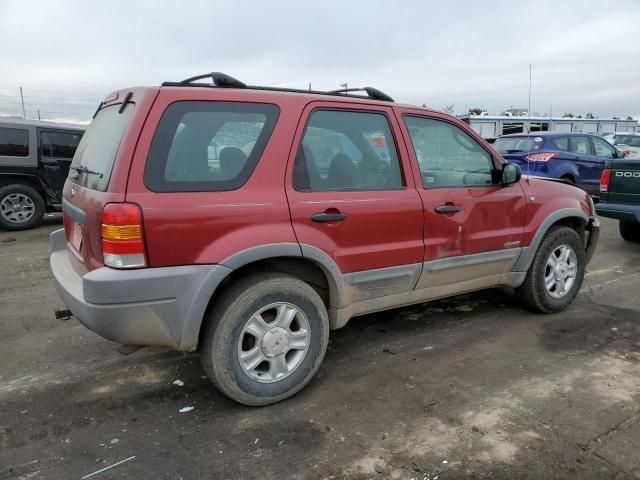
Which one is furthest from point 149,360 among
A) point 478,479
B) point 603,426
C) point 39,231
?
point 39,231

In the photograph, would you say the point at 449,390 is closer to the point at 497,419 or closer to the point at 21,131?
the point at 497,419

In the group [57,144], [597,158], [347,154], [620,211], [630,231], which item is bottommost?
[630,231]

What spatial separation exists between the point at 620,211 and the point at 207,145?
20.5 ft

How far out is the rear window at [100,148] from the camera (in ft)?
9.00

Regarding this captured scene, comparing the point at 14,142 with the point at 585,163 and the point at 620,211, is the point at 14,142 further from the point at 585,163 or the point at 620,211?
the point at 585,163

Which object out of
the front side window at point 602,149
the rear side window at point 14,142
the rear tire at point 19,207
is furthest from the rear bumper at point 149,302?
the front side window at point 602,149

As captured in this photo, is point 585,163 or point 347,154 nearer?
point 347,154

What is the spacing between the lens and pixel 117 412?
9.86 ft

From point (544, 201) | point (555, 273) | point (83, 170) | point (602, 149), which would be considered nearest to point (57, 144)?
point (83, 170)

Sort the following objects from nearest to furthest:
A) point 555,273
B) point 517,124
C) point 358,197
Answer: point 358,197
point 555,273
point 517,124

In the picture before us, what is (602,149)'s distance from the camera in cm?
1148

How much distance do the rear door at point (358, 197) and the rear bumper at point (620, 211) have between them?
4731 mm

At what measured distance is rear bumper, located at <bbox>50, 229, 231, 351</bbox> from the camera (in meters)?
2.60

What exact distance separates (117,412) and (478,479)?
203 centimetres
